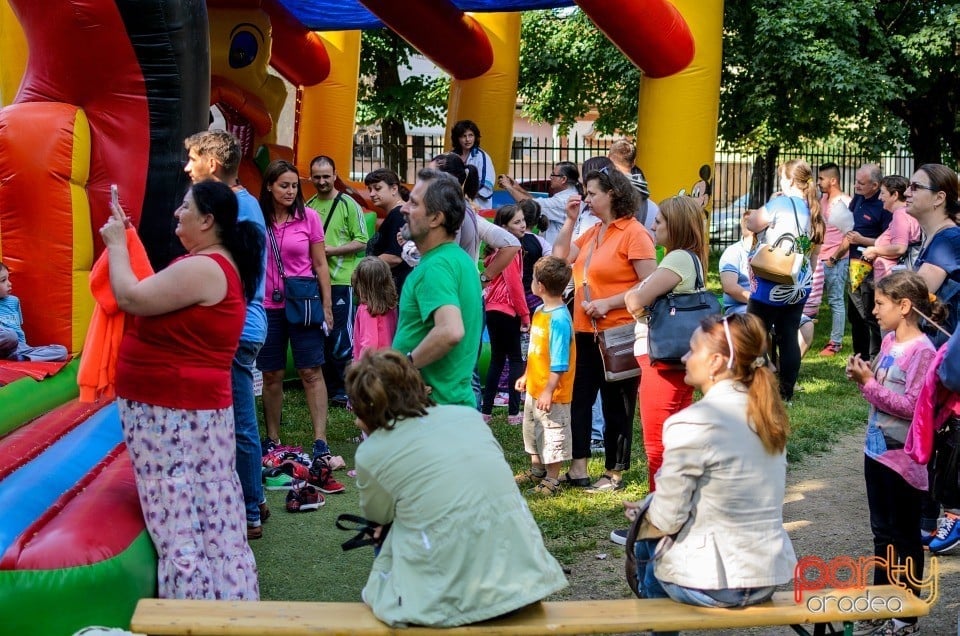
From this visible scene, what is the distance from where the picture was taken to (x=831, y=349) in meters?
11.0

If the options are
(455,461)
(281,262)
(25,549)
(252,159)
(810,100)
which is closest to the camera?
(455,461)

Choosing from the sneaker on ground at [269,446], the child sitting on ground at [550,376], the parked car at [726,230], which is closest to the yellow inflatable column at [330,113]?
the sneaker on ground at [269,446]

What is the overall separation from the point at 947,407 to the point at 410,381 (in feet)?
6.27

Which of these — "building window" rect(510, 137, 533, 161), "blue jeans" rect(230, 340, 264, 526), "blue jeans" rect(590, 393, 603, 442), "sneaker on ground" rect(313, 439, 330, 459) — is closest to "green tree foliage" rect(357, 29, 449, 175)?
"building window" rect(510, 137, 533, 161)

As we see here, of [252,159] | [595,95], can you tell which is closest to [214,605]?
[252,159]

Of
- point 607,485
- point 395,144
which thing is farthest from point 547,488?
point 395,144

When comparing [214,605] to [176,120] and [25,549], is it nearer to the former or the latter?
[25,549]

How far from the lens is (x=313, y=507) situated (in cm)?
582

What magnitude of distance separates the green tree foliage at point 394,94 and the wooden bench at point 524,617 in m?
16.2

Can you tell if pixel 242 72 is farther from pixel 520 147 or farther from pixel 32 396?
pixel 520 147

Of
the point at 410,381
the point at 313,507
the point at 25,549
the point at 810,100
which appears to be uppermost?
the point at 810,100

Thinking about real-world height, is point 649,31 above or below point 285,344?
above

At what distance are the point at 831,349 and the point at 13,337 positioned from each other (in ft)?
25.3

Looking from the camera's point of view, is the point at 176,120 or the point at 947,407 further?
the point at 176,120
